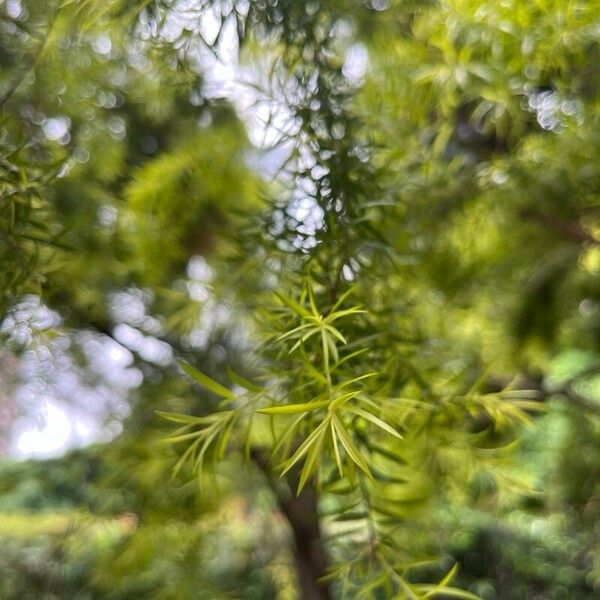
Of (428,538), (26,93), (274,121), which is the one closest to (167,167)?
(26,93)

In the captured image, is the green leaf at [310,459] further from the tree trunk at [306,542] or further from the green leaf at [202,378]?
the tree trunk at [306,542]

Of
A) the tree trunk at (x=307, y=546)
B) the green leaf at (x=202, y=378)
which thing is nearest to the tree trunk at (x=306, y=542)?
the tree trunk at (x=307, y=546)

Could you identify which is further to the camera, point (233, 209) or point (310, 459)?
point (233, 209)

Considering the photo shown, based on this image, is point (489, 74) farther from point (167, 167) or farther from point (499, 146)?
point (499, 146)

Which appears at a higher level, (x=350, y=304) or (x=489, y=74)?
(x=489, y=74)

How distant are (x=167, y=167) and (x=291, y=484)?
32 centimetres

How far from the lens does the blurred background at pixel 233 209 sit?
0.42 metres

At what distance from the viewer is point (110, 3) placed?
0.34m

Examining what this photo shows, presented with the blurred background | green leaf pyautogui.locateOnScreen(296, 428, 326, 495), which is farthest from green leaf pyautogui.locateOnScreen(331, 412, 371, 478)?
the blurred background

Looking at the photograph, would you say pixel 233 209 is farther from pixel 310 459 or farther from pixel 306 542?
pixel 306 542

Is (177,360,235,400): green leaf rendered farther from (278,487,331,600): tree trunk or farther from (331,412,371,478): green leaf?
(278,487,331,600): tree trunk

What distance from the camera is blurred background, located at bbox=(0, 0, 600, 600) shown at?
1.37 ft

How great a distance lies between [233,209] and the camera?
497 millimetres

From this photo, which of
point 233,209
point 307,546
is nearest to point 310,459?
point 233,209
